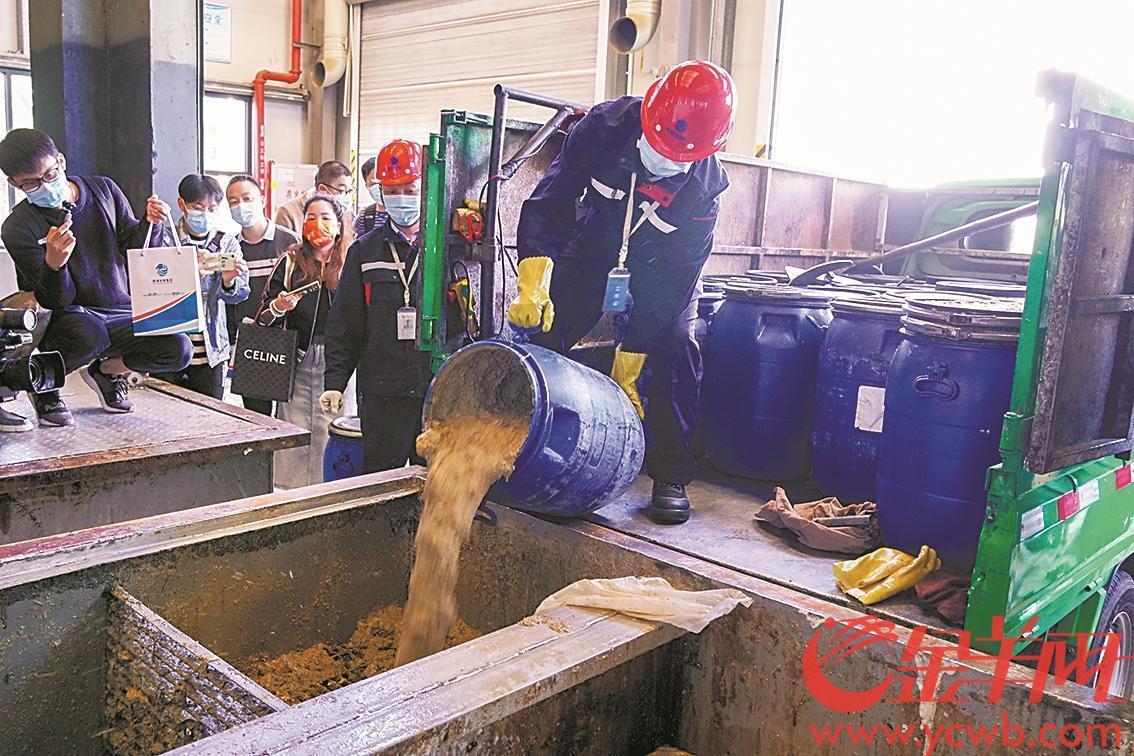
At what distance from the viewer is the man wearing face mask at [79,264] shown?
150 inches

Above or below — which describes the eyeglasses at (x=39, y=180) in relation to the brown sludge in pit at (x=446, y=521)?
above

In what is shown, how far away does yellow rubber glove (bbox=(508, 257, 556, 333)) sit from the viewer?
2.94m

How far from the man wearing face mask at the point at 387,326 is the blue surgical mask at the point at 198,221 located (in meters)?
1.17

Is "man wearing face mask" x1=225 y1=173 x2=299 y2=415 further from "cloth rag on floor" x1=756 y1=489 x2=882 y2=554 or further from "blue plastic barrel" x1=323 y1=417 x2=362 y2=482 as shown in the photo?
"cloth rag on floor" x1=756 y1=489 x2=882 y2=554

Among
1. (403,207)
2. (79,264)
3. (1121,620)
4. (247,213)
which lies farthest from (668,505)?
(247,213)

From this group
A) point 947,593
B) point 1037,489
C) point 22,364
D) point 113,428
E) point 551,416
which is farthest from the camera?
point 113,428

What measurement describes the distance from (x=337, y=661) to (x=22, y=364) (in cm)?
169

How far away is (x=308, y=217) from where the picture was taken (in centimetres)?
499

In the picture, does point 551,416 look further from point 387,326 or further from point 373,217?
point 373,217

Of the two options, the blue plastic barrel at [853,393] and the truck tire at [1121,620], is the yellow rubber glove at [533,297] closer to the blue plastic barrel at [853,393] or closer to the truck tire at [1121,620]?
the blue plastic barrel at [853,393]

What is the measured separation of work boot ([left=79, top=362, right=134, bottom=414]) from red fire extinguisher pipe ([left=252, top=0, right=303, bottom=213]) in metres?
7.10

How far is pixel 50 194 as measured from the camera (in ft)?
12.6

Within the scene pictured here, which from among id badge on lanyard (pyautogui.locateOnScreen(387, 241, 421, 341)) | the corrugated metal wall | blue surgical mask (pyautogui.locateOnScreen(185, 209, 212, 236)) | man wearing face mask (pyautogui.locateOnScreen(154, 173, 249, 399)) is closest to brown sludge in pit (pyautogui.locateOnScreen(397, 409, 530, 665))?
id badge on lanyard (pyautogui.locateOnScreen(387, 241, 421, 341))

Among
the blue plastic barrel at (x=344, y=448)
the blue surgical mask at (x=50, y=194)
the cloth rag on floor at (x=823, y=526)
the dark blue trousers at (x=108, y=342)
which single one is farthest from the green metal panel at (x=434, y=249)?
the blue surgical mask at (x=50, y=194)
